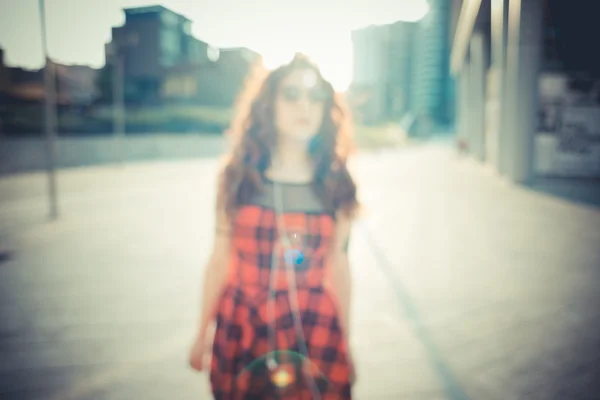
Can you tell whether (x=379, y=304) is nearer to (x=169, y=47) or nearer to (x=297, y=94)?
(x=297, y=94)

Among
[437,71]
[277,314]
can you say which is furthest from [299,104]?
[437,71]

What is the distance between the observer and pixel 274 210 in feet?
5.59

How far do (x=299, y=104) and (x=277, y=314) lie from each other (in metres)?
0.77

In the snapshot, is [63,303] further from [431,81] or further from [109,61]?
[431,81]

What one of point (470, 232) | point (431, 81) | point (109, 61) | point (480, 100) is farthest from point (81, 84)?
point (431, 81)

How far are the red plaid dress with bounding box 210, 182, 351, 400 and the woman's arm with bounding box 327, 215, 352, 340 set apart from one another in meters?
0.06

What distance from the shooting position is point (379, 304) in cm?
471

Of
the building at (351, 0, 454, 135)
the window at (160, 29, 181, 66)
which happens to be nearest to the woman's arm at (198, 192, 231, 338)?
the window at (160, 29, 181, 66)

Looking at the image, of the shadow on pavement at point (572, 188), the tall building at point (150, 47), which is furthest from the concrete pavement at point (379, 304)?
the tall building at point (150, 47)

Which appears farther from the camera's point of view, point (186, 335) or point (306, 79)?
point (186, 335)

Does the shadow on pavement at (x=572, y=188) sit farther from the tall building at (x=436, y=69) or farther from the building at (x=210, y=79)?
the tall building at (x=436, y=69)

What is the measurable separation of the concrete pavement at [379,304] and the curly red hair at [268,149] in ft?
0.48

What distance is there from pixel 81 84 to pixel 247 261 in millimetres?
44052

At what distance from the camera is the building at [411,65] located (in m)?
128
